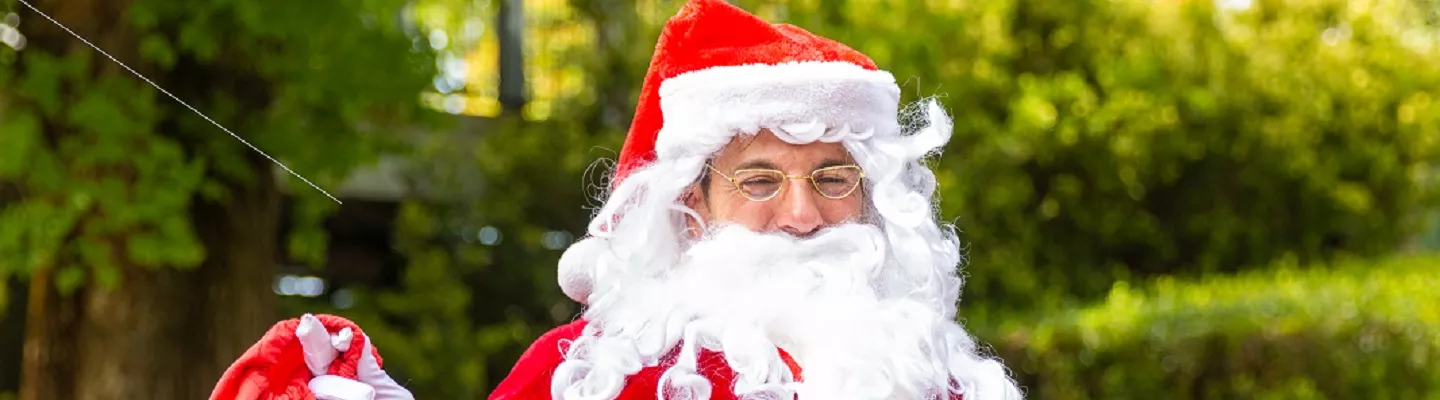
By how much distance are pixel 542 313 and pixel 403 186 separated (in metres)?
1.03

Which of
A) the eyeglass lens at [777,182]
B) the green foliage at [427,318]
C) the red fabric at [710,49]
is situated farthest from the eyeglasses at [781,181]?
the green foliage at [427,318]

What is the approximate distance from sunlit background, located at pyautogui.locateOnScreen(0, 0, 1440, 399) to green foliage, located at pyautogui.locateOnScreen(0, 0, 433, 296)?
10mm

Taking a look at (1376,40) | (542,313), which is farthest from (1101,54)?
(542,313)

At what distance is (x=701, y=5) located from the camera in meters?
2.79

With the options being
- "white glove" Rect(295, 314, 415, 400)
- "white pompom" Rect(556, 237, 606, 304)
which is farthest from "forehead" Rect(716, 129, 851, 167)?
"white glove" Rect(295, 314, 415, 400)

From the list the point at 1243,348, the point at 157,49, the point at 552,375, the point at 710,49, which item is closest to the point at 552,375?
the point at 552,375

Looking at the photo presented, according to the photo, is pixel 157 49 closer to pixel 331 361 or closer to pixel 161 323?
pixel 161 323

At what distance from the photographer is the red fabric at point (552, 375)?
8.36 ft

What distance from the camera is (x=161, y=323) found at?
556cm

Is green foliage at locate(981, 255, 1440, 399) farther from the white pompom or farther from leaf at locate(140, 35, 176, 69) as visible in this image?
the white pompom

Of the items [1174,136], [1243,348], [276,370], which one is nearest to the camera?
[276,370]

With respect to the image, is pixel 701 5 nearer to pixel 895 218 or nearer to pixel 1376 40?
pixel 895 218

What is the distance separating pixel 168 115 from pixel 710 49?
10.1 ft

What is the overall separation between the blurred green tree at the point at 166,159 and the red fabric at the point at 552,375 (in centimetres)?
271
